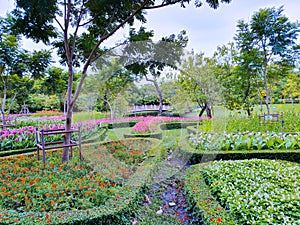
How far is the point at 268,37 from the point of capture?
8922 mm

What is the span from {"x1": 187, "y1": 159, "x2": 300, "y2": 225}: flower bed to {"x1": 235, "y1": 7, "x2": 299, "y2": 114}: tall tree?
675 centimetres

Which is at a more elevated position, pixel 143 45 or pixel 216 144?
pixel 143 45

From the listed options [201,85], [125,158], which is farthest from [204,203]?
[201,85]

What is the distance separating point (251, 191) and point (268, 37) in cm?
878

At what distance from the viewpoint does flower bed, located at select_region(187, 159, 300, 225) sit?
1.85m

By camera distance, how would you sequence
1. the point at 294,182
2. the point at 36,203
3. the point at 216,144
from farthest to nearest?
the point at 216,144, the point at 294,182, the point at 36,203

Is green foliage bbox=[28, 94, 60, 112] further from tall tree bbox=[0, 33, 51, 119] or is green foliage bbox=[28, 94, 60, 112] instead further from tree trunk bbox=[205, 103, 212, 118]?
tree trunk bbox=[205, 103, 212, 118]

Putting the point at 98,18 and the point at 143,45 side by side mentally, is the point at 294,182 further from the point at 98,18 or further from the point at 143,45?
the point at 98,18

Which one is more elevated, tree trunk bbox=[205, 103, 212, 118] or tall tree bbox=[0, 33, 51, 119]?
tall tree bbox=[0, 33, 51, 119]

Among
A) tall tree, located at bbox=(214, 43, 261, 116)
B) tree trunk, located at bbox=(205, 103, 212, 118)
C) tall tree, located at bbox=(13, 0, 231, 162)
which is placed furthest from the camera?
tall tree, located at bbox=(214, 43, 261, 116)

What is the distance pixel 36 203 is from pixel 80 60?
308 cm

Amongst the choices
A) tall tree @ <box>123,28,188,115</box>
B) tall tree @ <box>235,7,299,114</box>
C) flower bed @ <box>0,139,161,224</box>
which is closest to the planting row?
flower bed @ <box>0,139,161,224</box>

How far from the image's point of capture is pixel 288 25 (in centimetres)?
836

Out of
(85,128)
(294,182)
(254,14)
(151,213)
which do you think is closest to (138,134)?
(85,128)
